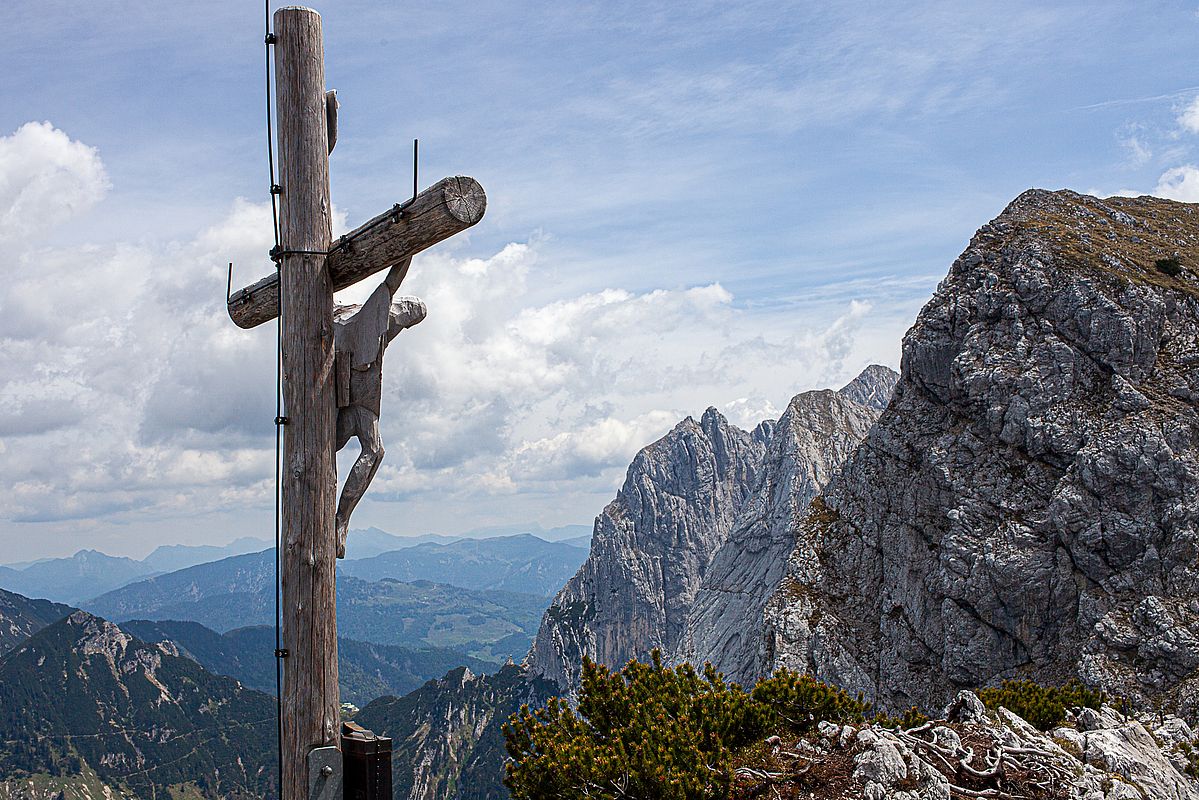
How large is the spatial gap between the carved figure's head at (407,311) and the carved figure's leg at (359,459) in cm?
78

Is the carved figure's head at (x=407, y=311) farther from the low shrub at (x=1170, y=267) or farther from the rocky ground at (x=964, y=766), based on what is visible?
the low shrub at (x=1170, y=267)

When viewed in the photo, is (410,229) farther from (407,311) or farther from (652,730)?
(652,730)

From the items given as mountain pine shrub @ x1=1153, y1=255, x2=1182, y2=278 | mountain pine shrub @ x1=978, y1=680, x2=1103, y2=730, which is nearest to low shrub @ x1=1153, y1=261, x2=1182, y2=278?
mountain pine shrub @ x1=1153, y1=255, x2=1182, y2=278

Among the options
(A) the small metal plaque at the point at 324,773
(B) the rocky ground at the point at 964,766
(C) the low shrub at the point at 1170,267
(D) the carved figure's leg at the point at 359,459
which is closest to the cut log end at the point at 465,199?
(D) the carved figure's leg at the point at 359,459

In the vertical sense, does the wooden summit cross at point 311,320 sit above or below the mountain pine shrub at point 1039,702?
above

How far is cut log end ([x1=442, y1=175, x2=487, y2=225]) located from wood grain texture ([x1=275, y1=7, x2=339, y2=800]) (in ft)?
4.21

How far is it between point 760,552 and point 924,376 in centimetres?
8731

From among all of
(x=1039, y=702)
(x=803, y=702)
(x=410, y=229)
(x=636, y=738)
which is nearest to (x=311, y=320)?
(x=410, y=229)

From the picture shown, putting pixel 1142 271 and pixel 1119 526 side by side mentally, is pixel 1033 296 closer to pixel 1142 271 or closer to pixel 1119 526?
pixel 1142 271

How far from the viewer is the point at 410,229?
6895 millimetres

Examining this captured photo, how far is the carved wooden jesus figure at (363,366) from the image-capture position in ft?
23.4

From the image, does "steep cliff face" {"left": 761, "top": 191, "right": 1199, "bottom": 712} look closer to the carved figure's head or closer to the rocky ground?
the rocky ground

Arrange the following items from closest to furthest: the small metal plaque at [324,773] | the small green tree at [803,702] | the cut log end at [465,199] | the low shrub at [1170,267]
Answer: the cut log end at [465,199] < the small metal plaque at [324,773] < the small green tree at [803,702] < the low shrub at [1170,267]

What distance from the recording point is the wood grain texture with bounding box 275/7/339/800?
692 centimetres
